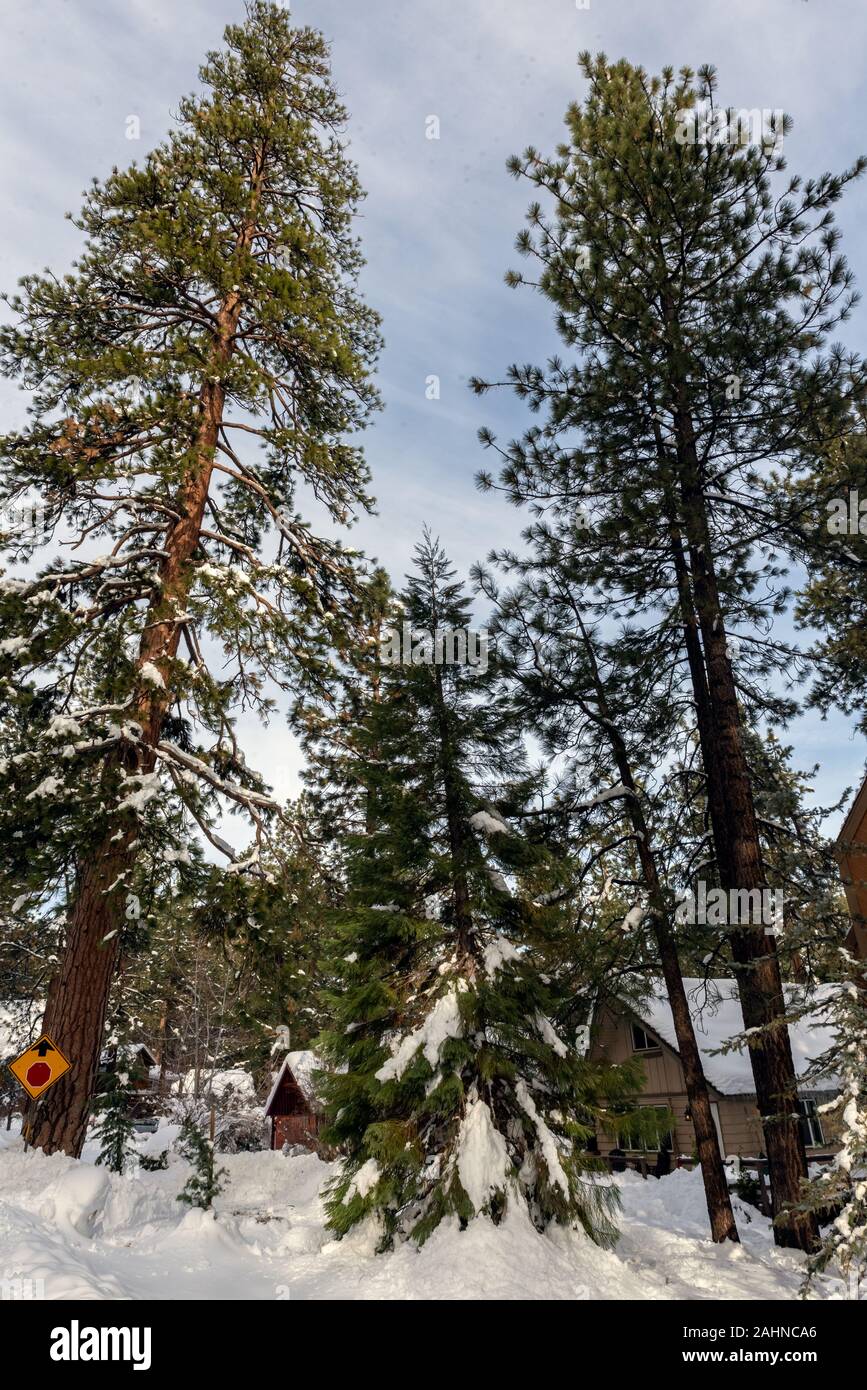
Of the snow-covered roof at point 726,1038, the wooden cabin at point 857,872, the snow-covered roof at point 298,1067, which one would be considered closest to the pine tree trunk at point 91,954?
the wooden cabin at point 857,872

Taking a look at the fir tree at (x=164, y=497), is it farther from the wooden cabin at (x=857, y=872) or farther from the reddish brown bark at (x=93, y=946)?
the wooden cabin at (x=857, y=872)

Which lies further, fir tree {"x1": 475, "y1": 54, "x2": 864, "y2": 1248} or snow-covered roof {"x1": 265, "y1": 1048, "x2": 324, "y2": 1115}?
snow-covered roof {"x1": 265, "y1": 1048, "x2": 324, "y2": 1115}

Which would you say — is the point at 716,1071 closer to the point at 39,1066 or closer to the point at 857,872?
the point at 857,872

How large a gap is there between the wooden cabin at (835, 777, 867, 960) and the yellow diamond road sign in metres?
9.97

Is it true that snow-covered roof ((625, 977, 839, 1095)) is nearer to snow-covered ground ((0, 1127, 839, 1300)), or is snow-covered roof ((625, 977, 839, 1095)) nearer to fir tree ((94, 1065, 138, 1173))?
snow-covered ground ((0, 1127, 839, 1300))

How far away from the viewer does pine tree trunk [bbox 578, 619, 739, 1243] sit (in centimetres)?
1065

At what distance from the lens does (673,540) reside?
11695 millimetres

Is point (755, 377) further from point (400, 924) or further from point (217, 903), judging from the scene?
point (217, 903)

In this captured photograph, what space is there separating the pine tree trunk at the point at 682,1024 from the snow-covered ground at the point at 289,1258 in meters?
0.63

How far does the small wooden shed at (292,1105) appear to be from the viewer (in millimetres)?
31172

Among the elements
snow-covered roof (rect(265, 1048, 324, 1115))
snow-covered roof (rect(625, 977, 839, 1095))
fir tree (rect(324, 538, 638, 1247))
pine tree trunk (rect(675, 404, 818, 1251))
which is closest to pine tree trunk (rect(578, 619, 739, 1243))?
pine tree trunk (rect(675, 404, 818, 1251))
